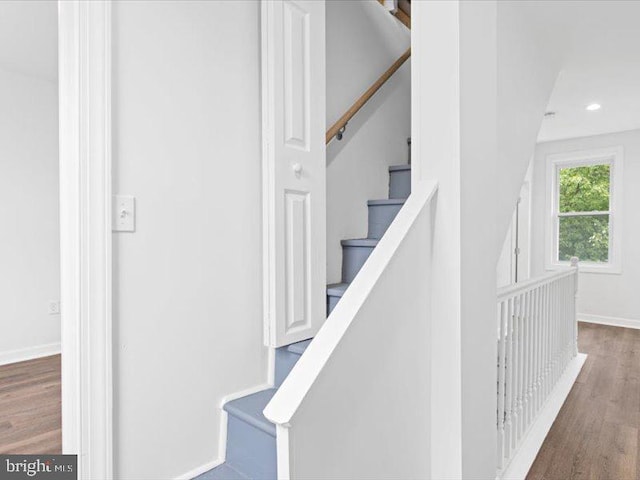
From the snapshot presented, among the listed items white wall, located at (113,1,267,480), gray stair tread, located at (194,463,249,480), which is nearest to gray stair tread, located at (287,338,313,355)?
white wall, located at (113,1,267,480)

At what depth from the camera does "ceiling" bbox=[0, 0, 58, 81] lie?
8.60 ft

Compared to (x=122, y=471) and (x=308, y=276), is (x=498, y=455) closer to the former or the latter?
(x=308, y=276)

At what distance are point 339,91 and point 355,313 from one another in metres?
1.82

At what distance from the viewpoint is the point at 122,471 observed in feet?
4.92

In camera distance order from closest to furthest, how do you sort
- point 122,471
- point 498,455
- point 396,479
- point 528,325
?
point 396,479
point 122,471
point 498,455
point 528,325

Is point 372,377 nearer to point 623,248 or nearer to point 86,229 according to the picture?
point 86,229

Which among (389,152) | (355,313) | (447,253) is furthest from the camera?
(389,152)

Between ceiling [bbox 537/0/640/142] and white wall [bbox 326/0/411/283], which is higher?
ceiling [bbox 537/0/640/142]

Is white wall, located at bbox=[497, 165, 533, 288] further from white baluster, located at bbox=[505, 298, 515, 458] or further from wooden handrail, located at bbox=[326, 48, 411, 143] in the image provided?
white baluster, located at bbox=[505, 298, 515, 458]

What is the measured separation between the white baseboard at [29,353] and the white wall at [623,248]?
5872mm

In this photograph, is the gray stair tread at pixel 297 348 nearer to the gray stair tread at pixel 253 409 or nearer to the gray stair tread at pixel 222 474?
the gray stair tread at pixel 253 409

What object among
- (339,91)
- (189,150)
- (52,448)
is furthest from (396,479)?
(339,91)

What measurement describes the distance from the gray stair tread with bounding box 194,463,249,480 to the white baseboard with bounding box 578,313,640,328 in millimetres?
5396

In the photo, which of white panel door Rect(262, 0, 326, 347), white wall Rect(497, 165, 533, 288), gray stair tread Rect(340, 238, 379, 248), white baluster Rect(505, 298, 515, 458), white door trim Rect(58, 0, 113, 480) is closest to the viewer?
white door trim Rect(58, 0, 113, 480)
